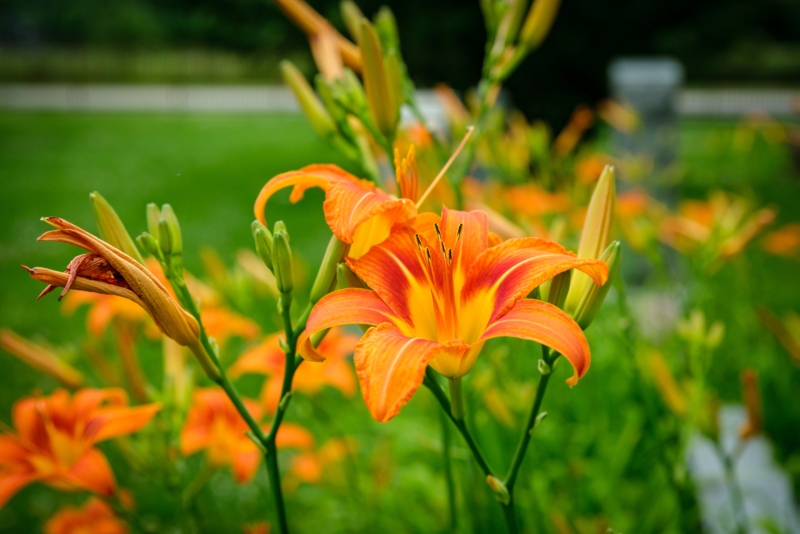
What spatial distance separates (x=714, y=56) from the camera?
321 inches

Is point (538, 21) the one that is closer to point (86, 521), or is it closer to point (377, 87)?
point (377, 87)

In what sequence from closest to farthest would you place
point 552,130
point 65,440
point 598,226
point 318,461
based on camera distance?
point 598,226
point 65,440
point 318,461
point 552,130

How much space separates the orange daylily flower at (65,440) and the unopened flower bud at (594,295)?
1.94 ft

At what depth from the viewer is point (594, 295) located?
839 mm

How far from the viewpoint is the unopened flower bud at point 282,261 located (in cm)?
84

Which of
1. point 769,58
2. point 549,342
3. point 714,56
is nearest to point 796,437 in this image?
point 549,342

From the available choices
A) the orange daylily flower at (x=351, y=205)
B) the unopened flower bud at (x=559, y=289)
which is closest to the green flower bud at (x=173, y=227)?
the orange daylily flower at (x=351, y=205)

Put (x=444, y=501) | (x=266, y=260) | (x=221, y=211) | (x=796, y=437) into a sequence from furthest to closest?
1. (x=221, y=211)
2. (x=796, y=437)
3. (x=444, y=501)
4. (x=266, y=260)

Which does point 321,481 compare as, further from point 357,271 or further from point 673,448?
point 357,271

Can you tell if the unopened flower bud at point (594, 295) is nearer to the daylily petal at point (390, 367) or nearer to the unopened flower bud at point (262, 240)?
the daylily petal at point (390, 367)

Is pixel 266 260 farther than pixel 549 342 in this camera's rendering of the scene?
Yes

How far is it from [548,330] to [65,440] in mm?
886

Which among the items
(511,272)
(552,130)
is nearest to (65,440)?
(511,272)

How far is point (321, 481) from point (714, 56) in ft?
25.4
